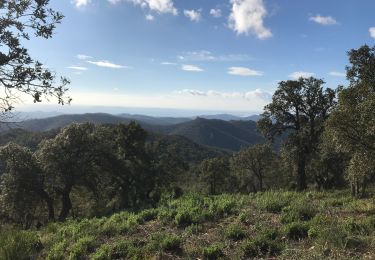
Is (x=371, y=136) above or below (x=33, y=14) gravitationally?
below

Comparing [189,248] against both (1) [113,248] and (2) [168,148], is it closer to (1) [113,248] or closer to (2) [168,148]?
(1) [113,248]

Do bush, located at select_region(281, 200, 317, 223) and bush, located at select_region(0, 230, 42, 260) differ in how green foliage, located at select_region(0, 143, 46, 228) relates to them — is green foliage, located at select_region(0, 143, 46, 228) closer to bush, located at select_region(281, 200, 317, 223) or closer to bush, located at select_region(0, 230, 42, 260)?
bush, located at select_region(0, 230, 42, 260)

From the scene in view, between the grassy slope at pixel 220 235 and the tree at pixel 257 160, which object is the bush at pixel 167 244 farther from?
the tree at pixel 257 160

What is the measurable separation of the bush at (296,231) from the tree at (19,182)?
33.2 meters

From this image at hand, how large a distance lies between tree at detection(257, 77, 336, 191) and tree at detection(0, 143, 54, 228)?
22706 millimetres

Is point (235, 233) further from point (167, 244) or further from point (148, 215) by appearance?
point (148, 215)

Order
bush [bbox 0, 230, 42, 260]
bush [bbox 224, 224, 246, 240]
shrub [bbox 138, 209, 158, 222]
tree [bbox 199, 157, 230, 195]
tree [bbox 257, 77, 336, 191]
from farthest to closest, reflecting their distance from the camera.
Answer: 1. tree [bbox 199, 157, 230, 195]
2. tree [bbox 257, 77, 336, 191]
3. shrub [bbox 138, 209, 158, 222]
4. bush [bbox 224, 224, 246, 240]
5. bush [bbox 0, 230, 42, 260]

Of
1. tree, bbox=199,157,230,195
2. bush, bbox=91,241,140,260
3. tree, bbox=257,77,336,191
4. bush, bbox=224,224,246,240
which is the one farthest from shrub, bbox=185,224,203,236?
tree, bbox=199,157,230,195

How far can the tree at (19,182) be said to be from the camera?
123 ft

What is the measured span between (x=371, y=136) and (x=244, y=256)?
31.1ft

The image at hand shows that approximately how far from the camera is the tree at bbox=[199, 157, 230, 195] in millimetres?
82125

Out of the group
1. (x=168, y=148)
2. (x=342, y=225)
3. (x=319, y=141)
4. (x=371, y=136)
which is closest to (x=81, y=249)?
(x=342, y=225)

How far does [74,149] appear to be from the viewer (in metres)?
38.6

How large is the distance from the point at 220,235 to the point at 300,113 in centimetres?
2612
